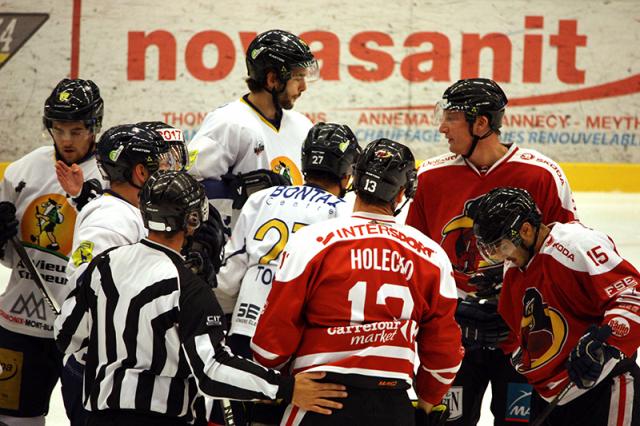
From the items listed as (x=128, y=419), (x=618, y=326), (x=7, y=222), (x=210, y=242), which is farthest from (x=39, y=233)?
(x=618, y=326)

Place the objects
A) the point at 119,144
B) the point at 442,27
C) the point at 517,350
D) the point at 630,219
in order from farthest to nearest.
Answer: the point at 442,27 < the point at 630,219 < the point at 517,350 < the point at 119,144

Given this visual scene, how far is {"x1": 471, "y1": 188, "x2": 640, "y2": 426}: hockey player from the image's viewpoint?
2.68 metres

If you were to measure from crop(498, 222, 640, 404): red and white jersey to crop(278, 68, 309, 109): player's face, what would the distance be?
3.69ft

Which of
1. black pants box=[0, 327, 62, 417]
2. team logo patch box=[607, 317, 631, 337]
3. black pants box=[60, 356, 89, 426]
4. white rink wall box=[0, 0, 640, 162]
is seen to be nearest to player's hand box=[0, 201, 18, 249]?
black pants box=[0, 327, 62, 417]

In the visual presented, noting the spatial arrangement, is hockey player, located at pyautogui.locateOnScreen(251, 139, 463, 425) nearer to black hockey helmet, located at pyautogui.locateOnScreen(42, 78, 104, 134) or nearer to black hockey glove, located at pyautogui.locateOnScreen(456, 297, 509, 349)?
black hockey glove, located at pyautogui.locateOnScreen(456, 297, 509, 349)

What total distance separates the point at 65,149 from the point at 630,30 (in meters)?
7.08

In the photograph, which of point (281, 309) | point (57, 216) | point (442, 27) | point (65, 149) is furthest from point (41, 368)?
point (442, 27)

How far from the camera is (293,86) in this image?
372 cm

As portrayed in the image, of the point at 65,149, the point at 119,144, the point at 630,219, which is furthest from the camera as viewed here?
the point at 630,219

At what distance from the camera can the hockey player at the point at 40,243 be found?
3.27m

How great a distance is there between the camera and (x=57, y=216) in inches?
129

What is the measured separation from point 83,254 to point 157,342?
45 cm

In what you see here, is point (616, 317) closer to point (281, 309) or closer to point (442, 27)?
point (281, 309)

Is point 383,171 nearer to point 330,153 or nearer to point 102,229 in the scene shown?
point 330,153
